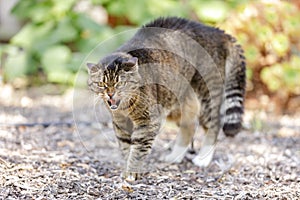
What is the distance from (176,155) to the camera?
4.45 m

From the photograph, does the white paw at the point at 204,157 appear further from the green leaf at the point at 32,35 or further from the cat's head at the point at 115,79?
the green leaf at the point at 32,35

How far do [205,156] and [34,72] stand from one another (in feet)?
13.0

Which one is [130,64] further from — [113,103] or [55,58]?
[55,58]

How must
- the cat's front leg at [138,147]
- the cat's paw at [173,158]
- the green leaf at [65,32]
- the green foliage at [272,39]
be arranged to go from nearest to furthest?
the cat's front leg at [138,147]
the cat's paw at [173,158]
the green foliage at [272,39]
the green leaf at [65,32]

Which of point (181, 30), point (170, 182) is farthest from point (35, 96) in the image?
point (170, 182)

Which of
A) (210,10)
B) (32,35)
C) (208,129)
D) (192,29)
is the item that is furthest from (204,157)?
(32,35)

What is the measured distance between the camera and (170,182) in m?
3.74

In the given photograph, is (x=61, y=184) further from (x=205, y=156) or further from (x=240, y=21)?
(x=240, y=21)

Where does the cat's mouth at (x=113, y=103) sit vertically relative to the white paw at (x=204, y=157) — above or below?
above

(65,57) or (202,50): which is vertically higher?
(65,57)

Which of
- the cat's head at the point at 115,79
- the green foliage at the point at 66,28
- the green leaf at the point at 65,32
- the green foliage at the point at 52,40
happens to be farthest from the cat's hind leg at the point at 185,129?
the green leaf at the point at 65,32

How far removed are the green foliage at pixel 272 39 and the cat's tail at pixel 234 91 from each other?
1.78m

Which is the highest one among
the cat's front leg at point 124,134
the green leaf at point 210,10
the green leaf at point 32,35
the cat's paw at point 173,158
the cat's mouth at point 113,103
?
the green leaf at point 210,10

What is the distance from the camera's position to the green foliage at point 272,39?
609cm
